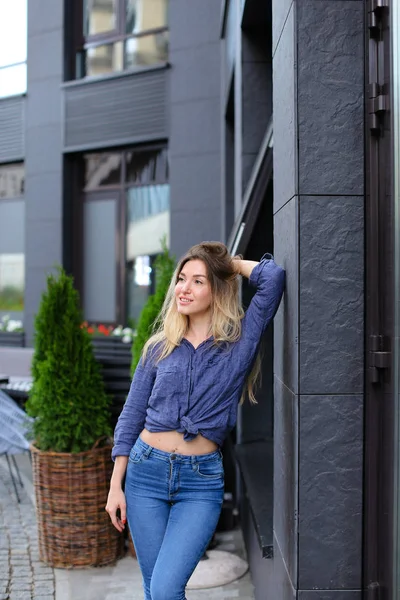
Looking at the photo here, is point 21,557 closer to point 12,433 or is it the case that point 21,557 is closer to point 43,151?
point 12,433

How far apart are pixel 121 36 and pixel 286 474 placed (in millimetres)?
11503

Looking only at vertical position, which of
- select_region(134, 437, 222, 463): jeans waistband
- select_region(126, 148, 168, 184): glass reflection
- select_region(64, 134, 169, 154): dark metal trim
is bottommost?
select_region(134, 437, 222, 463): jeans waistband

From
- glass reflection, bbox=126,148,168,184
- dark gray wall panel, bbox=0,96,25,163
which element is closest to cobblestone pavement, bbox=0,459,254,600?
glass reflection, bbox=126,148,168,184

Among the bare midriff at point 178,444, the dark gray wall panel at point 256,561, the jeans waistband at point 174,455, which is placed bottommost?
the dark gray wall panel at point 256,561

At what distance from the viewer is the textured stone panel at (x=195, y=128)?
1135 cm

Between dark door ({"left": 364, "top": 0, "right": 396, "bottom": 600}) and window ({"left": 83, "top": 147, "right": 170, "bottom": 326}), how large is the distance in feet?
31.1

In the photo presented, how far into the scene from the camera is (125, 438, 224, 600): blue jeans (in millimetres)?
2857

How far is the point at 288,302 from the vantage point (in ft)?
9.59

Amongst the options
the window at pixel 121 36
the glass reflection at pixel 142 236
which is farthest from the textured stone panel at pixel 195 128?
the window at pixel 121 36

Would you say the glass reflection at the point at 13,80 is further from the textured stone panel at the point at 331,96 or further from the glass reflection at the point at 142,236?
the textured stone panel at the point at 331,96

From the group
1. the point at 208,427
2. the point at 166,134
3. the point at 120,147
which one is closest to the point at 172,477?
the point at 208,427

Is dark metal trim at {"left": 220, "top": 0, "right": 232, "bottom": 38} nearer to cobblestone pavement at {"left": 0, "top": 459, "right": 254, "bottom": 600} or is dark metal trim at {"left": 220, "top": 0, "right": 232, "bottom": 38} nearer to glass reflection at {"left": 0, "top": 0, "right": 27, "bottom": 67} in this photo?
cobblestone pavement at {"left": 0, "top": 459, "right": 254, "bottom": 600}

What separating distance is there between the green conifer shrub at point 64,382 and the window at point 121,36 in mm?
8100

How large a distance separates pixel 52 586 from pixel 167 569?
7.35ft
